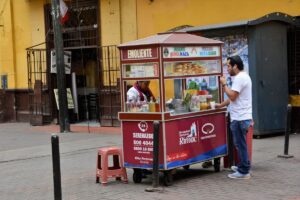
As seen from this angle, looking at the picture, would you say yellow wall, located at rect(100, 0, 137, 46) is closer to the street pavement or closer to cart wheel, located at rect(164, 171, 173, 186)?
the street pavement

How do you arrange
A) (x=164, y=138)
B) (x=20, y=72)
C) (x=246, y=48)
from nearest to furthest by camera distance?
(x=164, y=138) < (x=246, y=48) < (x=20, y=72)

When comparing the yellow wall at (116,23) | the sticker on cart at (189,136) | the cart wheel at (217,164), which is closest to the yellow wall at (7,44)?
the yellow wall at (116,23)

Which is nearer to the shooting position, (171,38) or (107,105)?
(171,38)

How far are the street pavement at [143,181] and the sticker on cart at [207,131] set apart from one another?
0.63 meters

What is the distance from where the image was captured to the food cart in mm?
8258

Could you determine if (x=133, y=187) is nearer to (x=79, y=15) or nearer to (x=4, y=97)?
(x=79, y=15)

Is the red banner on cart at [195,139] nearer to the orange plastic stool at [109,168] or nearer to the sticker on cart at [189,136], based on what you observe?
the sticker on cart at [189,136]

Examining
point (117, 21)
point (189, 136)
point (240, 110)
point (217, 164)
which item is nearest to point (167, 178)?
point (189, 136)

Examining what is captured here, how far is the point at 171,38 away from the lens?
8.47 meters

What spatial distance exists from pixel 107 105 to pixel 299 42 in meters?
6.67

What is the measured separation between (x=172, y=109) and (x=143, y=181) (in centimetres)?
123

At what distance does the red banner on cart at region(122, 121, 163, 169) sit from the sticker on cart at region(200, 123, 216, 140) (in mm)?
944

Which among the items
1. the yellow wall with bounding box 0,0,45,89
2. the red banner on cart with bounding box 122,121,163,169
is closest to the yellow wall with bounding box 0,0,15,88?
the yellow wall with bounding box 0,0,45,89

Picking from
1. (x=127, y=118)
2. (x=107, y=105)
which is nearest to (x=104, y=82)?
(x=107, y=105)
